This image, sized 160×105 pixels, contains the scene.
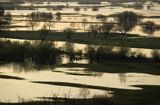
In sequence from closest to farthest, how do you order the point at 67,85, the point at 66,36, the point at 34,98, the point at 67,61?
1. the point at 34,98
2. the point at 67,85
3. the point at 67,61
4. the point at 66,36

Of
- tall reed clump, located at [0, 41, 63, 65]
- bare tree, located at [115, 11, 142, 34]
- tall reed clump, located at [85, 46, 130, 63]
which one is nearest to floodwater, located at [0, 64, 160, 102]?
tall reed clump, located at [0, 41, 63, 65]

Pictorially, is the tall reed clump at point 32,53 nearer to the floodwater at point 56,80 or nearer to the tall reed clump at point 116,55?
the floodwater at point 56,80

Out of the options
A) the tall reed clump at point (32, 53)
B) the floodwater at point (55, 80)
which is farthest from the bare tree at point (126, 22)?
the floodwater at point (55, 80)

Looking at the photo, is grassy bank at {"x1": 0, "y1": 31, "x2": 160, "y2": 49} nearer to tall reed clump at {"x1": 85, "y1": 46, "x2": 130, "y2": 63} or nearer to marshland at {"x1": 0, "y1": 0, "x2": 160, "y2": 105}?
marshland at {"x1": 0, "y1": 0, "x2": 160, "y2": 105}

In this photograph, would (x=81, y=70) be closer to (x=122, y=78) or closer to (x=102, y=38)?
(x=122, y=78)

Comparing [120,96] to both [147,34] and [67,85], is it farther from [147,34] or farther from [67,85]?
[147,34]

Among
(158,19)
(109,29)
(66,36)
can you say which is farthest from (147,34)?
(158,19)
